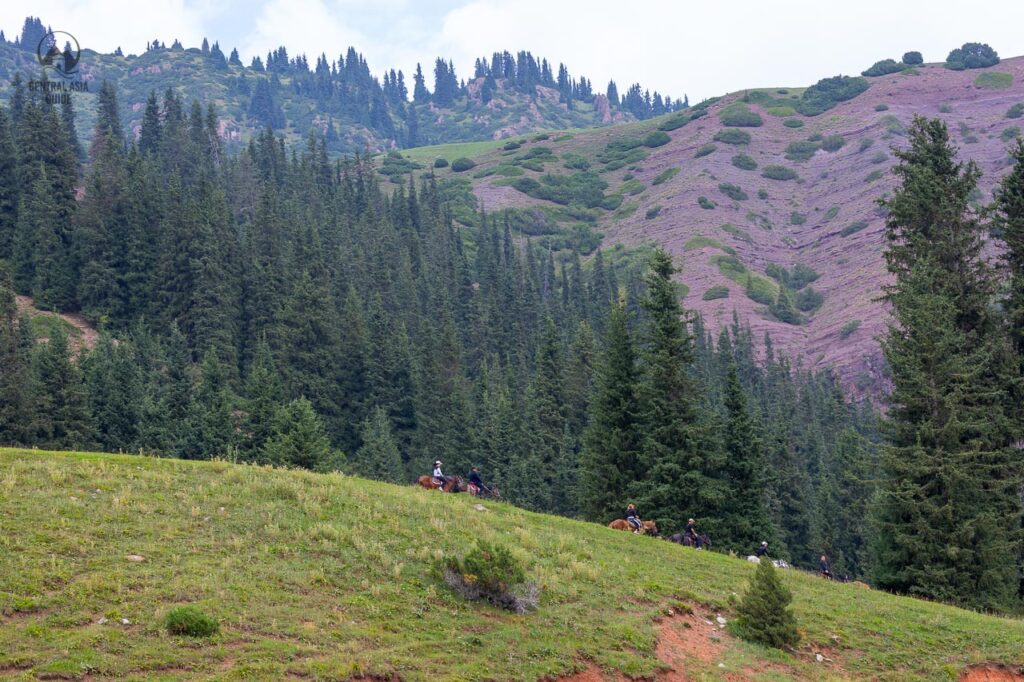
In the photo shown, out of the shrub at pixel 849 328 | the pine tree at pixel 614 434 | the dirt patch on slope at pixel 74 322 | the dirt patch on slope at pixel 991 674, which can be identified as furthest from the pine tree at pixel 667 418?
the shrub at pixel 849 328

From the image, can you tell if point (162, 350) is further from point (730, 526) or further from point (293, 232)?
point (730, 526)

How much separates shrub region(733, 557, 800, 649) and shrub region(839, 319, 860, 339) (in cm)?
15644

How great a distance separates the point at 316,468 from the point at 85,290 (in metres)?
64.0

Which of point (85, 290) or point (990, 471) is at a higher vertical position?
point (85, 290)

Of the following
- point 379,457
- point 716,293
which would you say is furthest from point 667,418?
point 716,293

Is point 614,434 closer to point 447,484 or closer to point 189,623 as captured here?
point 447,484

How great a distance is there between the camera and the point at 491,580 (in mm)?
22188

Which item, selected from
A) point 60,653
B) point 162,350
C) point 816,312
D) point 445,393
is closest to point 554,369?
point 445,393

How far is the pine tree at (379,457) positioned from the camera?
3118 inches

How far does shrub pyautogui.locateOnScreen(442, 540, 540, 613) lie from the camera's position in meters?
22.2

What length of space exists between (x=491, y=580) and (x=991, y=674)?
14632mm

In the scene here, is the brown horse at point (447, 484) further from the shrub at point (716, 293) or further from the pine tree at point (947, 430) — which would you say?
the shrub at point (716, 293)

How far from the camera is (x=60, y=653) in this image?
1545 centimetres

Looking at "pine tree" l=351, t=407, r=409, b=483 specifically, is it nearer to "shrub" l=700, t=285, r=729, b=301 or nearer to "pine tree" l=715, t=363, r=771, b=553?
"pine tree" l=715, t=363, r=771, b=553
